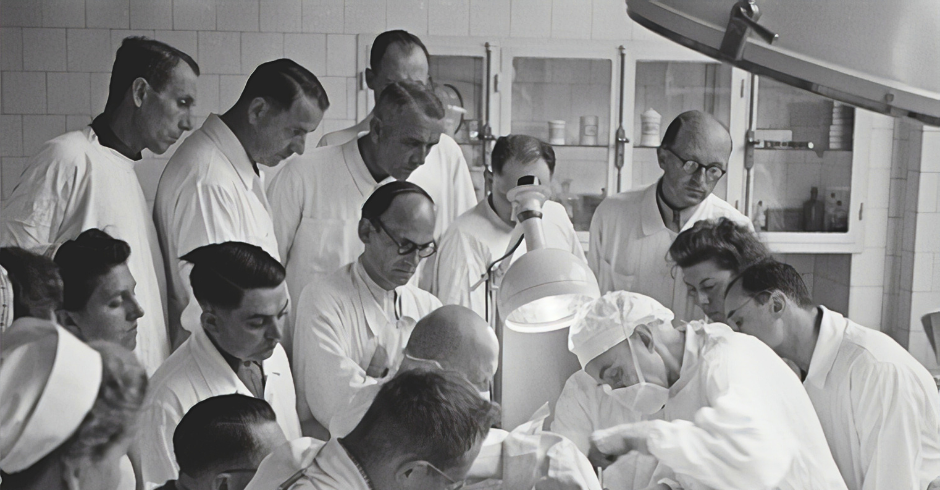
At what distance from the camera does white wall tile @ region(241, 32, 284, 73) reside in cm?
330

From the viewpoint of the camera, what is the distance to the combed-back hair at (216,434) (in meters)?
1.42

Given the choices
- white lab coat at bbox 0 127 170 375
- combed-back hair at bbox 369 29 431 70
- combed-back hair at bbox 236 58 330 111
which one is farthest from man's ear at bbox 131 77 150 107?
combed-back hair at bbox 369 29 431 70

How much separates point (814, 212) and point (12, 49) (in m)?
3.01

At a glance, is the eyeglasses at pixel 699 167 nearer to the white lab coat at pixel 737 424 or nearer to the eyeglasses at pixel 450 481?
the white lab coat at pixel 737 424

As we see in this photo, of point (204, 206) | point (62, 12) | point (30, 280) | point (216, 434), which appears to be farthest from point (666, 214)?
point (62, 12)

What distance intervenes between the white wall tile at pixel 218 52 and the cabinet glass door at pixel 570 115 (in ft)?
3.34

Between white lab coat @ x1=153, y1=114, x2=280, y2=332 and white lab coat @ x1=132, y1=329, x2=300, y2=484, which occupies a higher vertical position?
white lab coat @ x1=153, y1=114, x2=280, y2=332

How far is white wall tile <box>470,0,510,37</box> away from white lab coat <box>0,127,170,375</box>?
5.74 feet

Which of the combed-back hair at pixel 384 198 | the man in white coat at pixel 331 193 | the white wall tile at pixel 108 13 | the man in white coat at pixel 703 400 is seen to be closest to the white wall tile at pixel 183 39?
the white wall tile at pixel 108 13

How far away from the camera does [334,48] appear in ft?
10.9

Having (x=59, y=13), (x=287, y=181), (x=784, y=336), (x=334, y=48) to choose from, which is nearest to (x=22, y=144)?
(x=59, y=13)

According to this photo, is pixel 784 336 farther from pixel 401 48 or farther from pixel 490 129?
pixel 490 129

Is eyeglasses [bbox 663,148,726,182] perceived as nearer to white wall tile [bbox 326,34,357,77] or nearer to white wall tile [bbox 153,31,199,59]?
white wall tile [bbox 326,34,357,77]

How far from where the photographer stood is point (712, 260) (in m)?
2.03
